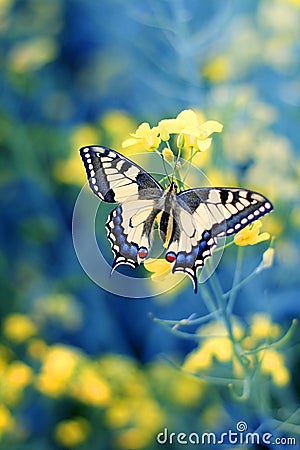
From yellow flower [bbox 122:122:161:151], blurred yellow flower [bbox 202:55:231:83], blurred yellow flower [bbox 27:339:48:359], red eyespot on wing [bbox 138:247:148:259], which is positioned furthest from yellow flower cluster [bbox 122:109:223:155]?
blurred yellow flower [bbox 202:55:231:83]

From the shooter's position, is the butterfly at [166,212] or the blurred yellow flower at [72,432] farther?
the blurred yellow flower at [72,432]

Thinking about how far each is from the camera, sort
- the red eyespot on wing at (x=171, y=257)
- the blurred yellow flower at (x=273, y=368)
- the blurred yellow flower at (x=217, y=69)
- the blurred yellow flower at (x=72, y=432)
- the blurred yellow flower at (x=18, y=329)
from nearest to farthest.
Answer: the red eyespot on wing at (x=171, y=257)
the blurred yellow flower at (x=273, y=368)
the blurred yellow flower at (x=72, y=432)
the blurred yellow flower at (x=18, y=329)
the blurred yellow flower at (x=217, y=69)

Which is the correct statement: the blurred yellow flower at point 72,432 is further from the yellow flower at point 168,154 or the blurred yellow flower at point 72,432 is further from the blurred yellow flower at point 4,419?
the yellow flower at point 168,154

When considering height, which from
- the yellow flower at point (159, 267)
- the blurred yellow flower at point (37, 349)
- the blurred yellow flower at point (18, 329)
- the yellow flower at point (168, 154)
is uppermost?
the blurred yellow flower at point (18, 329)

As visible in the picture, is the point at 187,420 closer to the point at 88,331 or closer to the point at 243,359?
the point at 88,331

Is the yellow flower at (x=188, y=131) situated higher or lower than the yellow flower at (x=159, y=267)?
higher

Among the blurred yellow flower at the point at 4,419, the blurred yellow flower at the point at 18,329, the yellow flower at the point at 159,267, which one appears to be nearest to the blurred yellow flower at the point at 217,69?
the blurred yellow flower at the point at 18,329

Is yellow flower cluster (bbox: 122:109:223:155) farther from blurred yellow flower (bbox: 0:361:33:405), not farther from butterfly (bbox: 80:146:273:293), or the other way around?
blurred yellow flower (bbox: 0:361:33:405)
